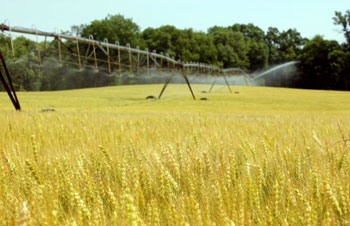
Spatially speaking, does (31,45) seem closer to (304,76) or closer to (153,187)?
(304,76)

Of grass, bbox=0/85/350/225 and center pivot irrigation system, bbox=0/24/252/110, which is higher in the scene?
center pivot irrigation system, bbox=0/24/252/110

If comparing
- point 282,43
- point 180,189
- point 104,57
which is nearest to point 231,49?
point 282,43

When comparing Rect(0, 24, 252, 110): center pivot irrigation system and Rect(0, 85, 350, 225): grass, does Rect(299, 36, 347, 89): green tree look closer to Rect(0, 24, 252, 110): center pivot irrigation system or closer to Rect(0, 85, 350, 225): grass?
Rect(0, 24, 252, 110): center pivot irrigation system

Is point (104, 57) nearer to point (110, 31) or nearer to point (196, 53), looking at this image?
point (110, 31)

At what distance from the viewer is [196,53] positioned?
3391 inches

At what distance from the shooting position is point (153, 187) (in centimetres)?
191

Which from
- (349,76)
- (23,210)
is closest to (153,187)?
(23,210)

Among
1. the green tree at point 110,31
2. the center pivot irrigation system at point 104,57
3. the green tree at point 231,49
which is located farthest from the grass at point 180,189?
the green tree at point 231,49

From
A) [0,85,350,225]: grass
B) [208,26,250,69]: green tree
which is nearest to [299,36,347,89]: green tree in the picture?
[208,26,250,69]: green tree

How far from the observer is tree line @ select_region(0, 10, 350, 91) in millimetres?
62969

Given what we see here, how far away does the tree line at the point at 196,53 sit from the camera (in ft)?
207

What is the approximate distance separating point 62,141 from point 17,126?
1.32 m

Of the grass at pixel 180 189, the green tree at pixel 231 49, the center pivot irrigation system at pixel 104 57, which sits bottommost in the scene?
the grass at pixel 180 189

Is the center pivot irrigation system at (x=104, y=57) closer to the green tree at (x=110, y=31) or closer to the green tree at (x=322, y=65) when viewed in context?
the green tree at (x=110, y=31)
